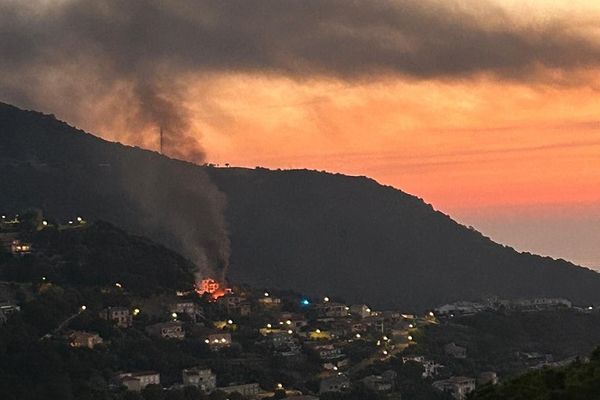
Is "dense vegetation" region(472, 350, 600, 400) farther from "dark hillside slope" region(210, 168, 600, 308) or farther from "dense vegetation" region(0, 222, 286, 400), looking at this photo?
"dark hillside slope" region(210, 168, 600, 308)

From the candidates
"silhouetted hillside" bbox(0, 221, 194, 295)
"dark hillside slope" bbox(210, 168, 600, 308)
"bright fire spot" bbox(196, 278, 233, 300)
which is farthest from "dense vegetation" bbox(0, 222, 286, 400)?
"dark hillside slope" bbox(210, 168, 600, 308)

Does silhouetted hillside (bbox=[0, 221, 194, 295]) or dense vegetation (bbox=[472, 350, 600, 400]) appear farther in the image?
silhouetted hillside (bbox=[0, 221, 194, 295])

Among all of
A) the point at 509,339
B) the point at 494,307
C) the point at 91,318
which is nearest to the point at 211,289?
the point at 91,318

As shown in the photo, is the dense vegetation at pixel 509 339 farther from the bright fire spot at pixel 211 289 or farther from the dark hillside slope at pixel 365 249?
the dark hillside slope at pixel 365 249

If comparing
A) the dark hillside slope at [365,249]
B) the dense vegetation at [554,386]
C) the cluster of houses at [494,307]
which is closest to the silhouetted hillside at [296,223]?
the dark hillside slope at [365,249]

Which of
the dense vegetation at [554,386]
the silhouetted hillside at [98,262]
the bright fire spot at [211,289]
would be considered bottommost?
the dense vegetation at [554,386]

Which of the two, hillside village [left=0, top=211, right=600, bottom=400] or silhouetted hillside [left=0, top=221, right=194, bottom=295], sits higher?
silhouetted hillside [left=0, top=221, right=194, bottom=295]
